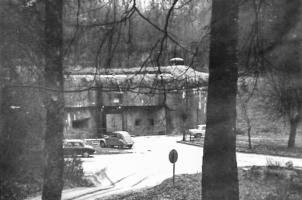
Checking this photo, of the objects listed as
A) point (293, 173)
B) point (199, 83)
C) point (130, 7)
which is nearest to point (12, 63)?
point (130, 7)

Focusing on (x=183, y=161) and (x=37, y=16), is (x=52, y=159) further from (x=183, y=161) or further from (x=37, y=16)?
(x=183, y=161)

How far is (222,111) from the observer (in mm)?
4914

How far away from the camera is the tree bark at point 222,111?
4.86 meters

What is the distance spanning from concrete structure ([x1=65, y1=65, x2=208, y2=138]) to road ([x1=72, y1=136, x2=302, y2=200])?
2.74 m

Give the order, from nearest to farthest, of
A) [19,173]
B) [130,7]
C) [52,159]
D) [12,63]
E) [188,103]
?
[130,7], [52,159], [188,103], [12,63], [19,173]

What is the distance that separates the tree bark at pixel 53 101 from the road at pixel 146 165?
479 cm

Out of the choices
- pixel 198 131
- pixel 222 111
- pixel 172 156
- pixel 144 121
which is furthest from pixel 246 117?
pixel 222 111

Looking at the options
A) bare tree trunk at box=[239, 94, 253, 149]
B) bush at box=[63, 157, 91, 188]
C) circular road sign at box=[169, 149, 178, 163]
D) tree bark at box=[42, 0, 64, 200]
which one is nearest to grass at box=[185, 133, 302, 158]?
bare tree trunk at box=[239, 94, 253, 149]

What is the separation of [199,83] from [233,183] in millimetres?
1300

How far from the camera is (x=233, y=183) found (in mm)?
4867

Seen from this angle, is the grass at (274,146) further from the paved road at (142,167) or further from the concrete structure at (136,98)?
the concrete structure at (136,98)

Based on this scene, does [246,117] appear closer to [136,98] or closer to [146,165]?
[136,98]

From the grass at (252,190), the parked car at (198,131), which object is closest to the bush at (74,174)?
the grass at (252,190)

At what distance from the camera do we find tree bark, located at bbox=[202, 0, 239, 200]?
4863mm
